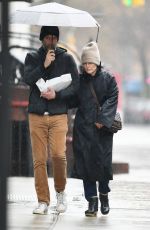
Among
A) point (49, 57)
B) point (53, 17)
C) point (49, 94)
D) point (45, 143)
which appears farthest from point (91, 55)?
point (45, 143)

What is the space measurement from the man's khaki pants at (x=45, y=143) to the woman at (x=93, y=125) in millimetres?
137

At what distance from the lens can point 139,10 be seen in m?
74.6

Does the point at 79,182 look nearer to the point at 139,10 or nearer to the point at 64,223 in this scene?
the point at 64,223

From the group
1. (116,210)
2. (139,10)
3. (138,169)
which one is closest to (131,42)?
(139,10)

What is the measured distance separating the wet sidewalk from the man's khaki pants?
349mm

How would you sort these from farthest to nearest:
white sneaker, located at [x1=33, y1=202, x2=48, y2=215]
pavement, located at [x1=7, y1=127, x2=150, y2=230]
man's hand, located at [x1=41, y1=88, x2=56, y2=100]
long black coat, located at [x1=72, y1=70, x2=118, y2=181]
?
white sneaker, located at [x1=33, y1=202, x2=48, y2=215] → long black coat, located at [x1=72, y1=70, x2=118, y2=181] → man's hand, located at [x1=41, y1=88, x2=56, y2=100] → pavement, located at [x1=7, y1=127, x2=150, y2=230]

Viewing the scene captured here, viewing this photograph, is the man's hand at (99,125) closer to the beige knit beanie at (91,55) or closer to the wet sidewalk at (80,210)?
the beige knit beanie at (91,55)

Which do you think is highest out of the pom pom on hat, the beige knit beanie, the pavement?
the pom pom on hat

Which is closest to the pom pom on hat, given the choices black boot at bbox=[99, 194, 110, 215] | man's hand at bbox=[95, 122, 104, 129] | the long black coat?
the long black coat

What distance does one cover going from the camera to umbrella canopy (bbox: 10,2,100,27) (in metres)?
9.60

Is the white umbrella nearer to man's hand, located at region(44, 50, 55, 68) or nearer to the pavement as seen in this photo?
man's hand, located at region(44, 50, 55, 68)

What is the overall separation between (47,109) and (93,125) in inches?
17.7

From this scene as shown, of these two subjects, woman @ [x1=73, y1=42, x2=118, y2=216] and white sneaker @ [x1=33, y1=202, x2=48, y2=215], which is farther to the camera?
white sneaker @ [x1=33, y1=202, x2=48, y2=215]

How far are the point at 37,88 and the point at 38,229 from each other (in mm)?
1457
